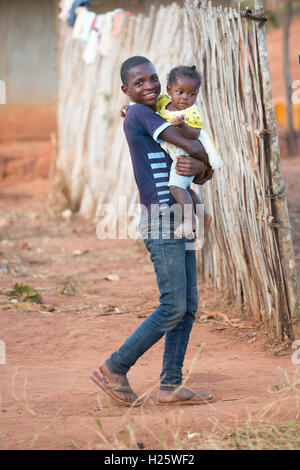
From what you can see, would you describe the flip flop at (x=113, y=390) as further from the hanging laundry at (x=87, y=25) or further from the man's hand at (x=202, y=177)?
the hanging laundry at (x=87, y=25)

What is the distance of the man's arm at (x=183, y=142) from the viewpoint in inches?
112

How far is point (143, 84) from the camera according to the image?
289cm

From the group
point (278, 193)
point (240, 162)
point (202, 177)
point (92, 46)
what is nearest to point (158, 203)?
point (202, 177)

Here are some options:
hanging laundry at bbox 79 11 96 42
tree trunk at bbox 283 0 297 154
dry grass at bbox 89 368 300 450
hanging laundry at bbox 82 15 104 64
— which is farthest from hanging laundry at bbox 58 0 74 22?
dry grass at bbox 89 368 300 450

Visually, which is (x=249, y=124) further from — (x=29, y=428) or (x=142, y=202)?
(x=29, y=428)

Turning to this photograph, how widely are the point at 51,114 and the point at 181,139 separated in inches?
308

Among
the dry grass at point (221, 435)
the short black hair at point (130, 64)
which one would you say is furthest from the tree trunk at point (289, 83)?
the dry grass at point (221, 435)

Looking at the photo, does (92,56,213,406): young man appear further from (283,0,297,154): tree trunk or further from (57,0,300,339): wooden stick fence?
(283,0,297,154): tree trunk

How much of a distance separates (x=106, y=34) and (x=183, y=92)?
4.40 m

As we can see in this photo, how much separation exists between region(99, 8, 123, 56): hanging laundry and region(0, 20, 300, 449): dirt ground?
210 centimetres

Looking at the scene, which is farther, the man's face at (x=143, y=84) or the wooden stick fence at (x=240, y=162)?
the wooden stick fence at (x=240, y=162)

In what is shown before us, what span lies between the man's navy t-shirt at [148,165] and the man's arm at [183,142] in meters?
0.08

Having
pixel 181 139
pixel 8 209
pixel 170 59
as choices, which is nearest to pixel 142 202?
pixel 181 139

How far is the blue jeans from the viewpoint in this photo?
295 centimetres
